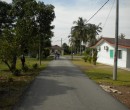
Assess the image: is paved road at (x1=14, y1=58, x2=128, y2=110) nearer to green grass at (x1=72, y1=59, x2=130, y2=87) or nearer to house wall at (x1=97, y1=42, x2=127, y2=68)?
green grass at (x1=72, y1=59, x2=130, y2=87)

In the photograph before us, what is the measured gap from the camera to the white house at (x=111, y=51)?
3550 centimetres

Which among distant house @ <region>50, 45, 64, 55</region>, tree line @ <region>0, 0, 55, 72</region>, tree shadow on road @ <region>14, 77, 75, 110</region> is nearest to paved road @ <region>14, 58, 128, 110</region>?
tree shadow on road @ <region>14, 77, 75, 110</region>

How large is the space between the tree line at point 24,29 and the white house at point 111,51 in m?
10.2

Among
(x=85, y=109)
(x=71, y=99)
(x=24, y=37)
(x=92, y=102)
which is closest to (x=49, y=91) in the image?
(x=71, y=99)

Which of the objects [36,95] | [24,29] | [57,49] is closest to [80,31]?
[57,49]

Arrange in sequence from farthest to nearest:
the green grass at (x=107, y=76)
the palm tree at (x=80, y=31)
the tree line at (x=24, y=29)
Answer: the palm tree at (x=80, y=31)
the tree line at (x=24, y=29)
the green grass at (x=107, y=76)

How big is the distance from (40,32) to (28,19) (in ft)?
8.56

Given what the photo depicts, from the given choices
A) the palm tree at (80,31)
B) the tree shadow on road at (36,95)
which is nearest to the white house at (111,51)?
the tree shadow on road at (36,95)

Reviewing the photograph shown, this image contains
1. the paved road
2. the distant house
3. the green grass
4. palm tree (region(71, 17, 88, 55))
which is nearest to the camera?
the paved road

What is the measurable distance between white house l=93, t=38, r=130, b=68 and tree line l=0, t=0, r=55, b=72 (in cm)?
1025

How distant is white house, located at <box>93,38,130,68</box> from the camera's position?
116 ft

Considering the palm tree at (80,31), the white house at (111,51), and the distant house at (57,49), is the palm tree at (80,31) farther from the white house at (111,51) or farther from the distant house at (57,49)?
the white house at (111,51)

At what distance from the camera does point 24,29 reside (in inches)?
1033

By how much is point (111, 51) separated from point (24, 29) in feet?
59.7
